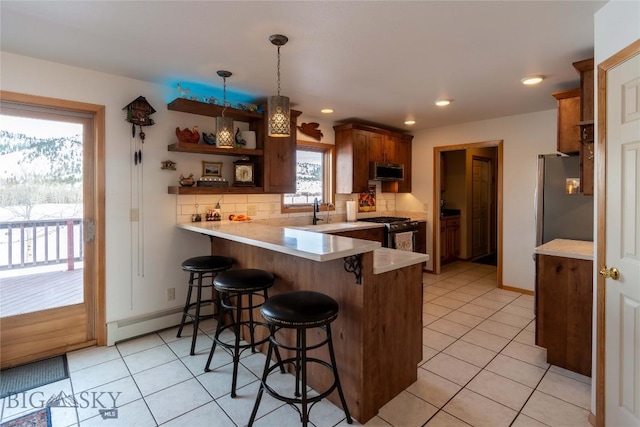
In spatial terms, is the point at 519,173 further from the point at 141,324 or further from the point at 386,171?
the point at 141,324

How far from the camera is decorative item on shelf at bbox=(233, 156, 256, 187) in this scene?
3529mm

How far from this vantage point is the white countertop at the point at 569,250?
236 cm

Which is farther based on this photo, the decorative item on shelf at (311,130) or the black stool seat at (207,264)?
the decorative item on shelf at (311,130)

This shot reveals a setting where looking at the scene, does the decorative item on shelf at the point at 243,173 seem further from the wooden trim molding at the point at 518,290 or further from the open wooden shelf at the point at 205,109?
the wooden trim molding at the point at 518,290

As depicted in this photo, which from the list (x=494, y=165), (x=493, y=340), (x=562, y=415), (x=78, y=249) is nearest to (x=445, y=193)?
(x=494, y=165)

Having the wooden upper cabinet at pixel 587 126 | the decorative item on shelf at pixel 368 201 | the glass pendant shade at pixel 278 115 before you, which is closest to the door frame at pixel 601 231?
the wooden upper cabinet at pixel 587 126

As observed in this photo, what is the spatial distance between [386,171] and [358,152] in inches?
25.1

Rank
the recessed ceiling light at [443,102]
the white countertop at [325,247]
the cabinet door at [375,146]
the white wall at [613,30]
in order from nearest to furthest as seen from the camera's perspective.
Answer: the white wall at [613,30]
the white countertop at [325,247]
the recessed ceiling light at [443,102]
the cabinet door at [375,146]

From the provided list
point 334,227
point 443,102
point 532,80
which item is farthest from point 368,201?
point 532,80

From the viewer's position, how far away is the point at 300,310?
175 centimetres

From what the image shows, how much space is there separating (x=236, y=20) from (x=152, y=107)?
4.99ft

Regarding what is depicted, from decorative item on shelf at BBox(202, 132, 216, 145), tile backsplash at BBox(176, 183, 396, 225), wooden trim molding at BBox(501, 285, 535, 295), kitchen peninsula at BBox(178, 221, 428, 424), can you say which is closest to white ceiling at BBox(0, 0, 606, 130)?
decorative item on shelf at BBox(202, 132, 216, 145)

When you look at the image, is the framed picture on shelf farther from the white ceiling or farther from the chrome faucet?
the chrome faucet

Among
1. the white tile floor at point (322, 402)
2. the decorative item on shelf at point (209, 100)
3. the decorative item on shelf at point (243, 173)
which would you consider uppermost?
the decorative item on shelf at point (209, 100)
